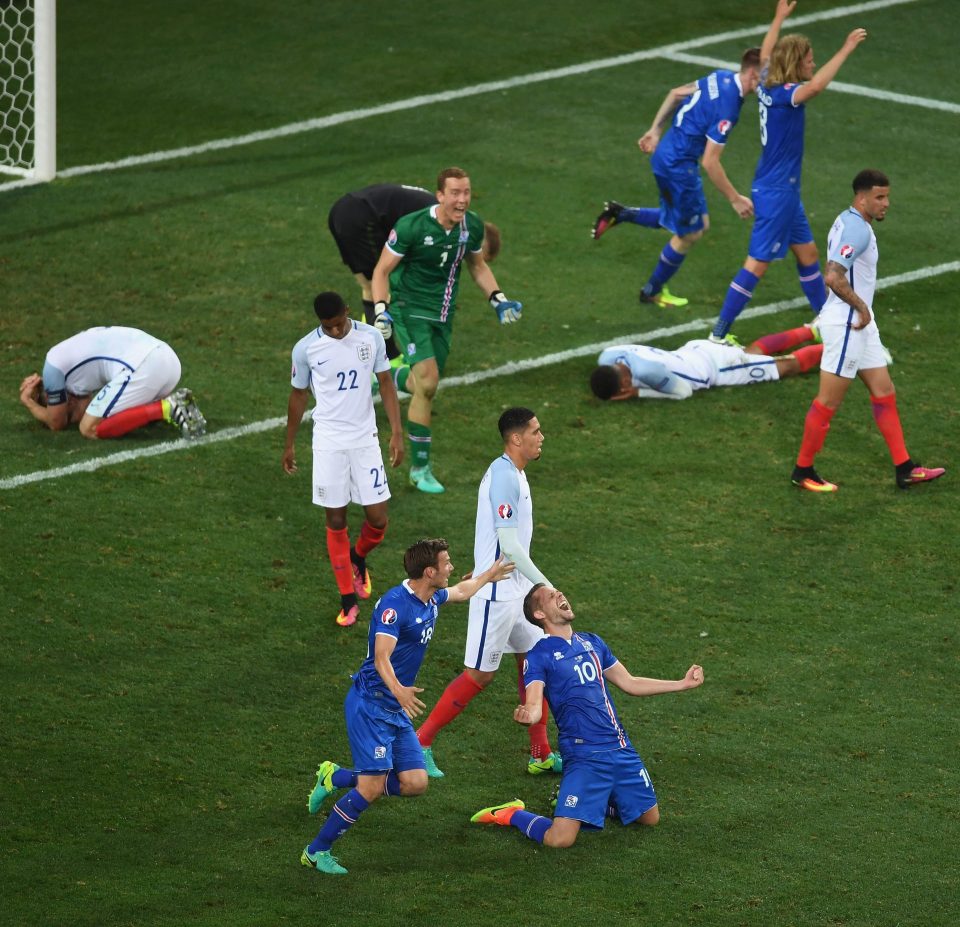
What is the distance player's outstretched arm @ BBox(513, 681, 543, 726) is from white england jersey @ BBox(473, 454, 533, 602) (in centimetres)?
68

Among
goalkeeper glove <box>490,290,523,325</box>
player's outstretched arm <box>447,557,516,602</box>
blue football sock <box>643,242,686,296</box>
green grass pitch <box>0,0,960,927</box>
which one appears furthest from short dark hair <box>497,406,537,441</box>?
blue football sock <box>643,242,686,296</box>

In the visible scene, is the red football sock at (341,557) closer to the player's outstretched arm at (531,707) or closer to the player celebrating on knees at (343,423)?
the player celebrating on knees at (343,423)

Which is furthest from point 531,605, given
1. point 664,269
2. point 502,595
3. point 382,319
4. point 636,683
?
point 664,269

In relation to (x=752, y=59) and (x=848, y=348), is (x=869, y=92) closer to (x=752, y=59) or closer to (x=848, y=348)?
(x=752, y=59)

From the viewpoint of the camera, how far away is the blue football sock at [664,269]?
14734mm

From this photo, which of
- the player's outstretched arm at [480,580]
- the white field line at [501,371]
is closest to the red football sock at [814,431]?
the white field line at [501,371]

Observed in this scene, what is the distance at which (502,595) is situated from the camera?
8.88 meters

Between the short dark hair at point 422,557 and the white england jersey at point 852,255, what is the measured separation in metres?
4.40

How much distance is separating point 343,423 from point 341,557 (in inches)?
32.4

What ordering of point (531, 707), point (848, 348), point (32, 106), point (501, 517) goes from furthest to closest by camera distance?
1. point (32, 106)
2. point (848, 348)
3. point (501, 517)
4. point (531, 707)

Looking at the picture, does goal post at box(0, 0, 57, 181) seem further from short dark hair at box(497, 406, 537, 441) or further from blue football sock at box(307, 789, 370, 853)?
blue football sock at box(307, 789, 370, 853)

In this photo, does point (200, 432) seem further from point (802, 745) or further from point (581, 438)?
point (802, 745)

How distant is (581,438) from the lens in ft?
42.0

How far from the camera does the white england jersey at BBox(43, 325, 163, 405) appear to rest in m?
12.5
